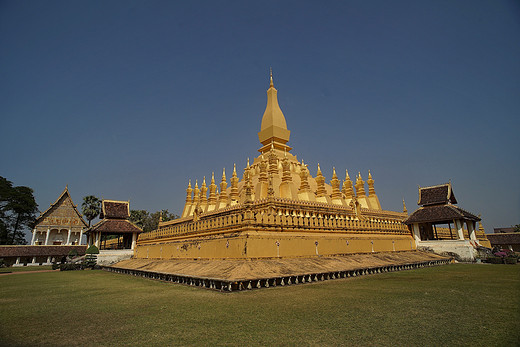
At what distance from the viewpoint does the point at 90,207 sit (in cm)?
4491

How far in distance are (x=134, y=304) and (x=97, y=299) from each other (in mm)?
1854

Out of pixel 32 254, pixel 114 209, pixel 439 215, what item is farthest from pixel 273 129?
pixel 32 254

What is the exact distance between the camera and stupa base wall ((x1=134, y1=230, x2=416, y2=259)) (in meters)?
11.9

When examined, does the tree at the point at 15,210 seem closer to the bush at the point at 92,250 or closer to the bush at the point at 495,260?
the bush at the point at 92,250

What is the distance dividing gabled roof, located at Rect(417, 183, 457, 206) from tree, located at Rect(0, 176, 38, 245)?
158ft

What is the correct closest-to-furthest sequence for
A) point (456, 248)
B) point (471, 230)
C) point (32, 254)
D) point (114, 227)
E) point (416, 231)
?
point (456, 248)
point (471, 230)
point (416, 231)
point (114, 227)
point (32, 254)

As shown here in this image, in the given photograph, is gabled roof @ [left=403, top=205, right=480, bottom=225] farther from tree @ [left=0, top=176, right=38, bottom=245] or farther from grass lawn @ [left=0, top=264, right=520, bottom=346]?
tree @ [left=0, top=176, right=38, bottom=245]

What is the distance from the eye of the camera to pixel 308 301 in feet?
23.6

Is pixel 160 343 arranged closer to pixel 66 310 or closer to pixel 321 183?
pixel 66 310

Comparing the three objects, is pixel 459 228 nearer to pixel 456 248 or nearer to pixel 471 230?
pixel 456 248

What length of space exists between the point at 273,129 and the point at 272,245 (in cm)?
1960

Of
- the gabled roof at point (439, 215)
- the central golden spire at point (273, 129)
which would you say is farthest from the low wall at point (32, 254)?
the gabled roof at point (439, 215)

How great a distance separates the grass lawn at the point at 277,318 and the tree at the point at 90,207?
40.3 meters

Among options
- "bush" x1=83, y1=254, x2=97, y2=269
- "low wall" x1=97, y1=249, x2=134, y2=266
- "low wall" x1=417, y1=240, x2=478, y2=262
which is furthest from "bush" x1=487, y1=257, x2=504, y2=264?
"bush" x1=83, y1=254, x2=97, y2=269
